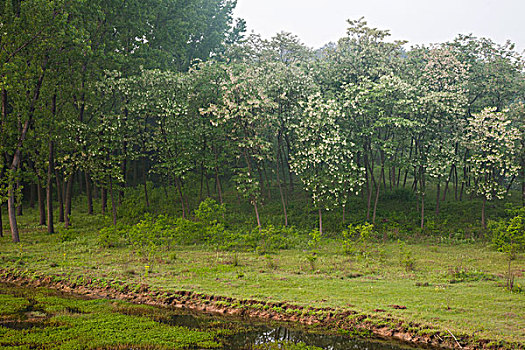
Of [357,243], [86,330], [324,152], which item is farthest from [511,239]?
[86,330]

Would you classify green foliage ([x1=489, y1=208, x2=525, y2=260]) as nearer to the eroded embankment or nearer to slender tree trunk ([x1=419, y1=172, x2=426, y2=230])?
slender tree trunk ([x1=419, y1=172, x2=426, y2=230])

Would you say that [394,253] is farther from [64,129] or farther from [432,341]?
[64,129]

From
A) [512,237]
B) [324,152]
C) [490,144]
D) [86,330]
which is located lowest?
[86,330]

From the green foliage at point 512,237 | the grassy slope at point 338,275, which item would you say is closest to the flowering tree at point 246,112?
the grassy slope at point 338,275

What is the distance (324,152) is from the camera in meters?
26.0

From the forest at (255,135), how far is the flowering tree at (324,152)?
0.11 m

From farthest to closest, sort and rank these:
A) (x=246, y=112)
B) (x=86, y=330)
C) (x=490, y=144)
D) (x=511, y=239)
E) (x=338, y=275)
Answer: (x=246, y=112), (x=490, y=144), (x=511, y=239), (x=338, y=275), (x=86, y=330)

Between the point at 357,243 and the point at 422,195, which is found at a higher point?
the point at 422,195

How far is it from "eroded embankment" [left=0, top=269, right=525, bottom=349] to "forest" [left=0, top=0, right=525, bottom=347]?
349 cm

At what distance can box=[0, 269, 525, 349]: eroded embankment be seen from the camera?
34.1 ft

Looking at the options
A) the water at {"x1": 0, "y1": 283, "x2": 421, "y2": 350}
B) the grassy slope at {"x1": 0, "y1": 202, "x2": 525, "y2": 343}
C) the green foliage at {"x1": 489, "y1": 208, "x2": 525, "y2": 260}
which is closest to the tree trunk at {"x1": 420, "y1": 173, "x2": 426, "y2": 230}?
the grassy slope at {"x1": 0, "y1": 202, "x2": 525, "y2": 343}

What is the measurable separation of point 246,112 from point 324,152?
536 cm

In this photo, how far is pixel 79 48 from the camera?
87.8 ft

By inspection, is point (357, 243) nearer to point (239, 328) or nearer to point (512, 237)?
point (512, 237)
